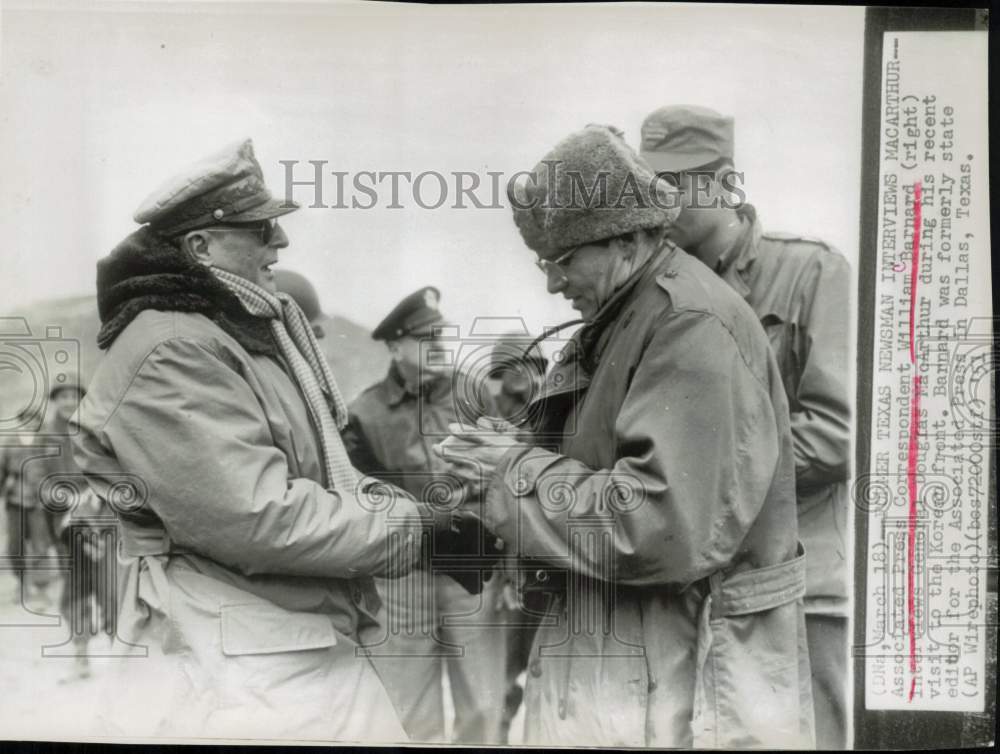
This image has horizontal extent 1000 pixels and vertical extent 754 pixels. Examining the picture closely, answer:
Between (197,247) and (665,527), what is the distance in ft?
4.37

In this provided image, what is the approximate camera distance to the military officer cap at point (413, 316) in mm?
2707

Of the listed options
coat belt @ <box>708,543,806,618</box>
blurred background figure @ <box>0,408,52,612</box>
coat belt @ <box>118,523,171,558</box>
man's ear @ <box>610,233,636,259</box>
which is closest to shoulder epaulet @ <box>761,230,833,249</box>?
man's ear @ <box>610,233,636,259</box>

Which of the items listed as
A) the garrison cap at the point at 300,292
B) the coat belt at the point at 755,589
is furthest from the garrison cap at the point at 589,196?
the coat belt at the point at 755,589

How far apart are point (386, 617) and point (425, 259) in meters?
0.92

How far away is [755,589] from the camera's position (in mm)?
2637

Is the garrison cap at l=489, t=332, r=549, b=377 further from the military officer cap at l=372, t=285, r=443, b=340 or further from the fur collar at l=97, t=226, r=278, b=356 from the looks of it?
the fur collar at l=97, t=226, r=278, b=356

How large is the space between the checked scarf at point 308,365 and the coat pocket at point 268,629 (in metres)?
0.34

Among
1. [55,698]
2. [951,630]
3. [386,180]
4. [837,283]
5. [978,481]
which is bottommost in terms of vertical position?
[55,698]

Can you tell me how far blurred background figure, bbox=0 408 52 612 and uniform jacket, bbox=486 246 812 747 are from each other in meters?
1.16

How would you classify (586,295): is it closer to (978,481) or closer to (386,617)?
(386,617)

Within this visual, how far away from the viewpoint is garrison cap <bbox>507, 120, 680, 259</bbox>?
8.57ft

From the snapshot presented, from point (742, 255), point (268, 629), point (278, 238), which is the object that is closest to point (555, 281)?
point (742, 255)

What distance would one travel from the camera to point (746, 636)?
265cm

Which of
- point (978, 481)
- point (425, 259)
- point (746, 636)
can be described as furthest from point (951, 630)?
point (425, 259)
